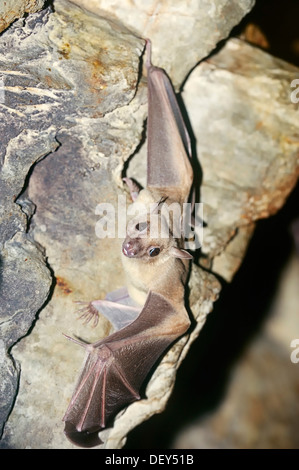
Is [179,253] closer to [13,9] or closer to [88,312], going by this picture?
[88,312]

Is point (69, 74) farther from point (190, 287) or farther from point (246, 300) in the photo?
point (246, 300)

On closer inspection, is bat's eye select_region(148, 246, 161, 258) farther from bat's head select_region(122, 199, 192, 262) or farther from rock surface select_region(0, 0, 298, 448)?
rock surface select_region(0, 0, 298, 448)

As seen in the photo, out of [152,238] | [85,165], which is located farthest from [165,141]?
[152,238]

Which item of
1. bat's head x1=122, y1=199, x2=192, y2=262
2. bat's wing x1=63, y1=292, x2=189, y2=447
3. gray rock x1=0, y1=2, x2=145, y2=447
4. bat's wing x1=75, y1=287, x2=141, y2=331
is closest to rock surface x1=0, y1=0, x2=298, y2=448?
gray rock x1=0, y1=2, x2=145, y2=447

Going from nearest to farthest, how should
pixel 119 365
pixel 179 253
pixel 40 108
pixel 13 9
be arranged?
1. pixel 13 9
2. pixel 40 108
3. pixel 119 365
4. pixel 179 253

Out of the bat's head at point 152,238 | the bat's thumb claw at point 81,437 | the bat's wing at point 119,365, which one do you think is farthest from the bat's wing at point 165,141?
the bat's thumb claw at point 81,437

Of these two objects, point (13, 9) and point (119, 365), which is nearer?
point (13, 9)

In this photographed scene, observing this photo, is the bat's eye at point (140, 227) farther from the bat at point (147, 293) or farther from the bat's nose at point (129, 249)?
the bat's nose at point (129, 249)

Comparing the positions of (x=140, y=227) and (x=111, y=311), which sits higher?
(x=140, y=227)
